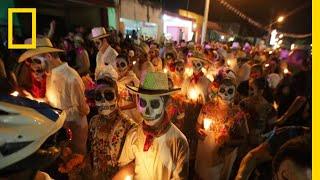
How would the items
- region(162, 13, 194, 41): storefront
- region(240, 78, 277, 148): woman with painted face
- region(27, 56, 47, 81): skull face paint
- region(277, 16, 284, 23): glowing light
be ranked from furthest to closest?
region(277, 16, 284, 23): glowing light < region(162, 13, 194, 41): storefront < region(240, 78, 277, 148): woman with painted face < region(27, 56, 47, 81): skull face paint

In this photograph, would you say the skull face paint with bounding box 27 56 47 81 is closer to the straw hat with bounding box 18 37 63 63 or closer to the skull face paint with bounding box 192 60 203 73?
the straw hat with bounding box 18 37 63 63

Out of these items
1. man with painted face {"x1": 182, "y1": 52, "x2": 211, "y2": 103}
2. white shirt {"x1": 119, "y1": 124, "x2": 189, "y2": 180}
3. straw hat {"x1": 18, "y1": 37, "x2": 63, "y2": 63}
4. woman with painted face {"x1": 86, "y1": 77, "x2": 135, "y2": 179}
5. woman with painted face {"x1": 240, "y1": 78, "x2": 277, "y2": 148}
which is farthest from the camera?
man with painted face {"x1": 182, "y1": 52, "x2": 211, "y2": 103}

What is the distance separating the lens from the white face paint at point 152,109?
399 cm

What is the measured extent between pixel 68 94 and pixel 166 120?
245 cm

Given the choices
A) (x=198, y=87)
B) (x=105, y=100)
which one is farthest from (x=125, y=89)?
(x=105, y=100)

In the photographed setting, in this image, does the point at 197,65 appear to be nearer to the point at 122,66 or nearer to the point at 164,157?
the point at 122,66

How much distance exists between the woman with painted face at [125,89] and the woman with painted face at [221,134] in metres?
1.15

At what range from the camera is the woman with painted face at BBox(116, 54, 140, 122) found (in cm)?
625

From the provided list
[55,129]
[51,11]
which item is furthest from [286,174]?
[51,11]

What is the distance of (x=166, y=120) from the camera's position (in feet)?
13.3

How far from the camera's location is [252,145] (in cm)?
598

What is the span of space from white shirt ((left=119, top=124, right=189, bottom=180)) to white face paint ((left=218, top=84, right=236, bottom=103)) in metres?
1.96

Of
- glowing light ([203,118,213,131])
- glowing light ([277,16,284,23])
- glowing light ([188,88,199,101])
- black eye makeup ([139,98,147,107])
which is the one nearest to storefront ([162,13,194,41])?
glowing light ([188,88,199,101])

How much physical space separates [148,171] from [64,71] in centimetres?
272
